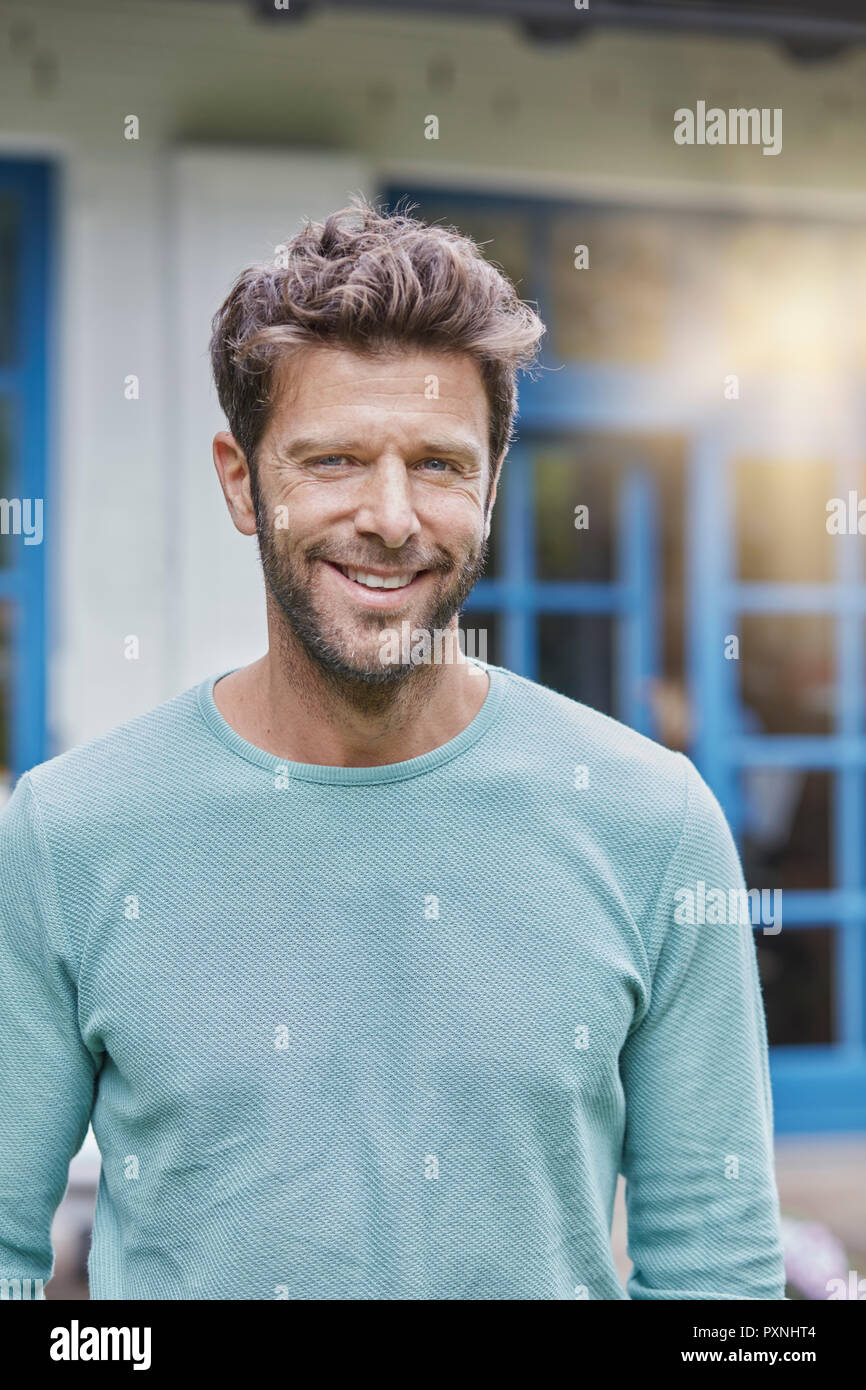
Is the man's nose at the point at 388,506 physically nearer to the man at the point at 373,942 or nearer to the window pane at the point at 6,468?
the man at the point at 373,942

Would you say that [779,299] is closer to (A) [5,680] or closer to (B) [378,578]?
(A) [5,680]

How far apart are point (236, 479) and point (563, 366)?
8.79ft

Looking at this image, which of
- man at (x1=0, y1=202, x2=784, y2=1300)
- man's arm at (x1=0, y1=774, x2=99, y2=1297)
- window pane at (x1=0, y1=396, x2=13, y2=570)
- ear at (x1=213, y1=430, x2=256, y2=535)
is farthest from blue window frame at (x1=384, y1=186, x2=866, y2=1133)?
man's arm at (x1=0, y1=774, x2=99, y2=1297)

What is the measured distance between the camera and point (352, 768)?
4.51ft

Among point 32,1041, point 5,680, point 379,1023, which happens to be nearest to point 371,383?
point 379,1023

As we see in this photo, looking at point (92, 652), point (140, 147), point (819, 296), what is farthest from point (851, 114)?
point (92, 652)

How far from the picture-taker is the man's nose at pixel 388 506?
4.28 feet

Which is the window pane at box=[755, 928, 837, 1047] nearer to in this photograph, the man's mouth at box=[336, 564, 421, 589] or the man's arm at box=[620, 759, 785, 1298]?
the man's arm at box=[620, 759, 785, 1298]

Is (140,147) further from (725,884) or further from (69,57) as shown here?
(725,884)

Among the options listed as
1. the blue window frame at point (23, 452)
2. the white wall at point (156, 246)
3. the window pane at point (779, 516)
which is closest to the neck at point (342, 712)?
the white wall at point (156, 246)

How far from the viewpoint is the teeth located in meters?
1.34

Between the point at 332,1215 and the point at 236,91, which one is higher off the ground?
the point at 236,91
